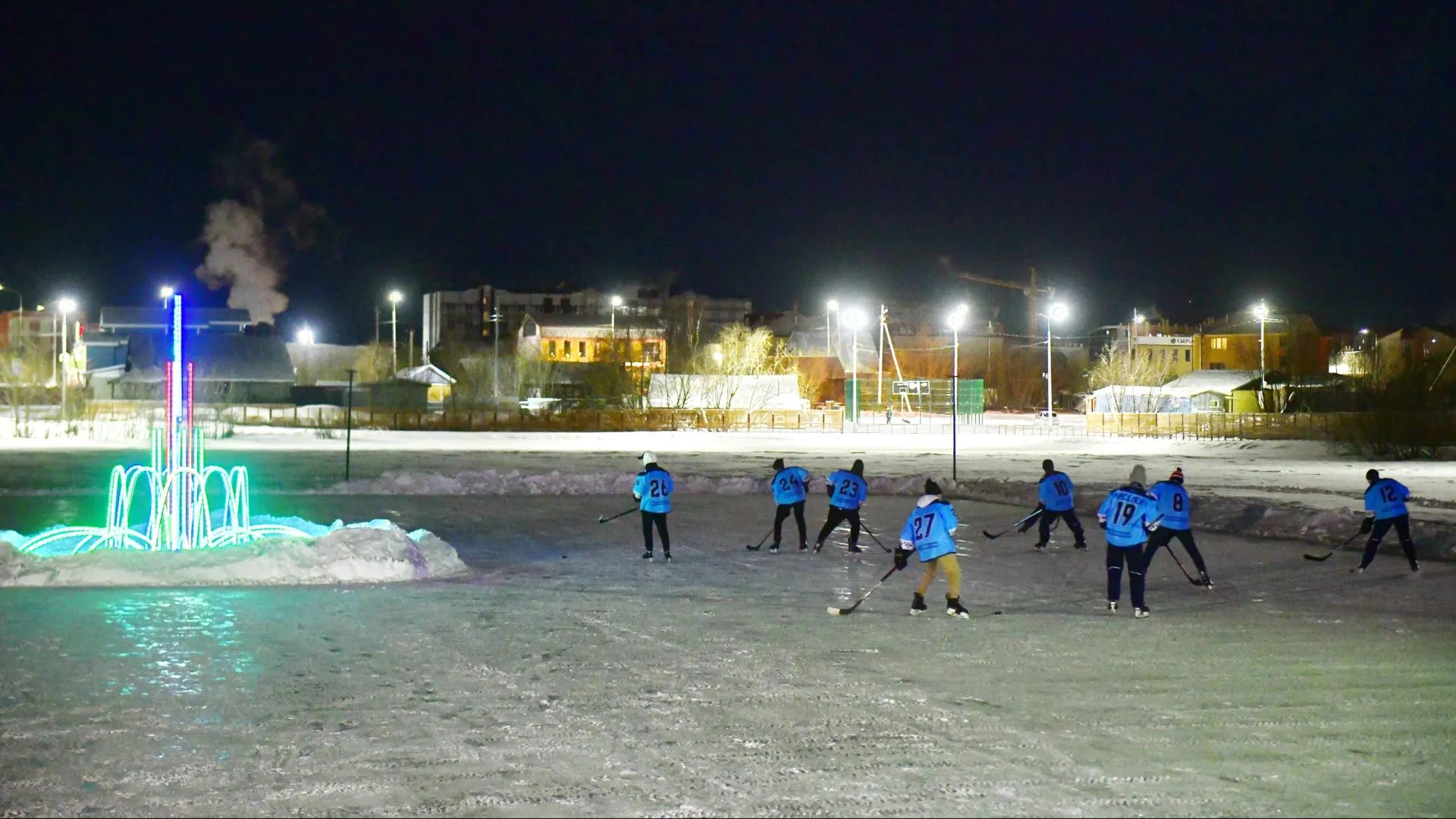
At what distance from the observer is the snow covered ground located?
6402 millimetres

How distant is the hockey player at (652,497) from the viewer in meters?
16.0

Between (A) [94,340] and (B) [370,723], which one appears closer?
(B) [370,723]

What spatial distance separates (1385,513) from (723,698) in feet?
34.3

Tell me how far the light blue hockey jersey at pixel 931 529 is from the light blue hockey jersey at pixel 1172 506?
10.9 ft

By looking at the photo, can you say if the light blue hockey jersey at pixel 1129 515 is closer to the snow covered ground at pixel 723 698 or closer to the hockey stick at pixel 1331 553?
the snow covered ground at pixel 723 698

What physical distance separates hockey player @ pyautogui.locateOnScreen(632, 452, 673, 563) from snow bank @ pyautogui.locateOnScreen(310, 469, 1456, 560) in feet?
30.5

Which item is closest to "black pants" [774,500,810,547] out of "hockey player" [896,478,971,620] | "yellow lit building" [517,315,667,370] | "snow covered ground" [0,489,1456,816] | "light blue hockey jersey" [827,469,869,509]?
"light blue hockey jersey" [827,469,869,509]

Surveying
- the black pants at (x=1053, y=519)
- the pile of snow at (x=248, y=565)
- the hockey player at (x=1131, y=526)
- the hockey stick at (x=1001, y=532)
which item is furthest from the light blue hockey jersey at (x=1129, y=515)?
the pile of snow at (x=248, y=565)

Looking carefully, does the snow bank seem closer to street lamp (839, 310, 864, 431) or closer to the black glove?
the black glove

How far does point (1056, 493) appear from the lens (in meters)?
17.7

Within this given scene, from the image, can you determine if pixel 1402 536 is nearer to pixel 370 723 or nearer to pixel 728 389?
pixel 370 723

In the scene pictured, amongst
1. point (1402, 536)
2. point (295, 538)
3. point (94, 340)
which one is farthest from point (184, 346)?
point (94, 340)

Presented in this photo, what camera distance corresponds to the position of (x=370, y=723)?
7.78 meters

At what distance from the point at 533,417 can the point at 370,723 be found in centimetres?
5551
